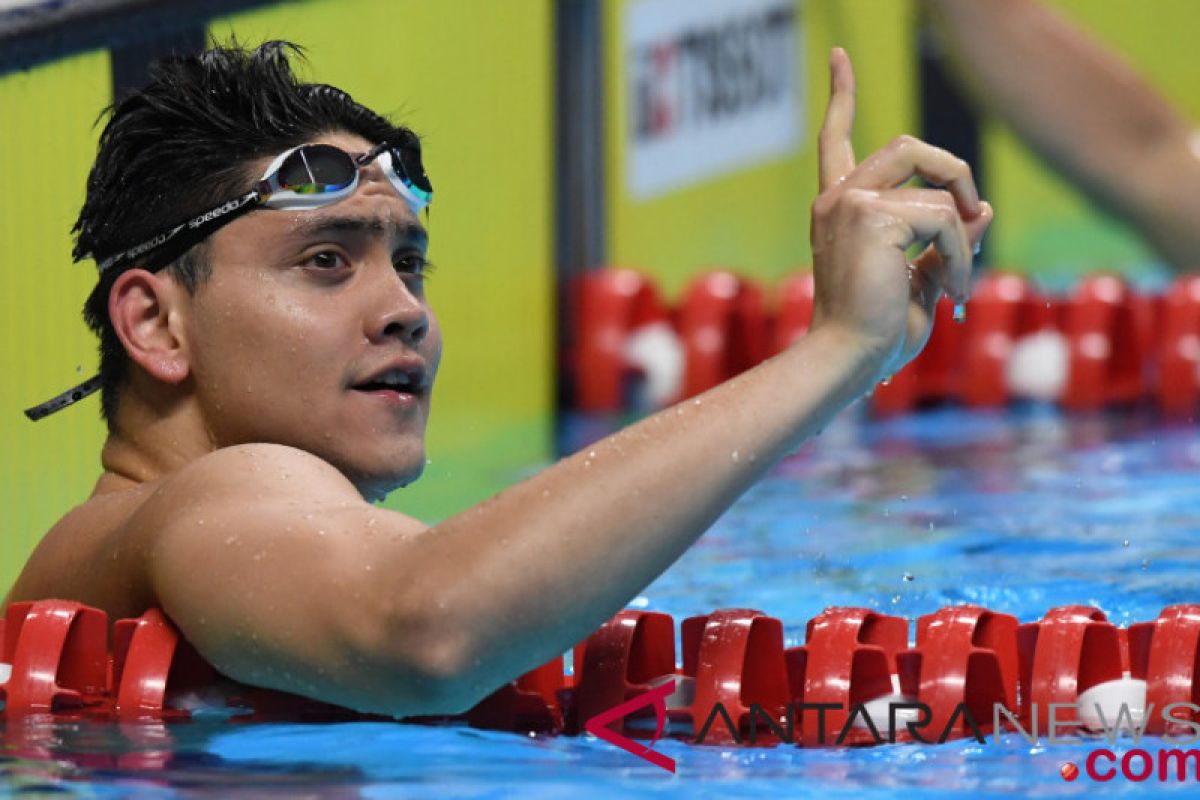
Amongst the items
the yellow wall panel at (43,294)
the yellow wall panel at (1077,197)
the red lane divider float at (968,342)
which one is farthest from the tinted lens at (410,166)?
the yellow wall panel at (1077,197)

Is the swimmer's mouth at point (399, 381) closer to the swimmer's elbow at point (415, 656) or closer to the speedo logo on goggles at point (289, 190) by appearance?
the speedo logo on goggles at point (289, 190)

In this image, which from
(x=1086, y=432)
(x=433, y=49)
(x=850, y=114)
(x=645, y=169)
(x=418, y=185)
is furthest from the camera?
(x=645, y=169)

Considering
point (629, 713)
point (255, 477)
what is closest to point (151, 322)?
point (255, 477)

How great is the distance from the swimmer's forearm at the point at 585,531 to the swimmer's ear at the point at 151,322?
1.94ft

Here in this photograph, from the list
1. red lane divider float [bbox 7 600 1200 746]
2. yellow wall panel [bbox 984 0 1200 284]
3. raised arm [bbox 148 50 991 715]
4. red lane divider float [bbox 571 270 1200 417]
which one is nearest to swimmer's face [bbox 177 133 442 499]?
raised arm [bbox 148 50 991 715]

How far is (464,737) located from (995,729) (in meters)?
0.54

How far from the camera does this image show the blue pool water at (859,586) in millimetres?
1763

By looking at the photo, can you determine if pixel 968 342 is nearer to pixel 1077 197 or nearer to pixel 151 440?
pixel 1077 197

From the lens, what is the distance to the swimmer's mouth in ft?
6.69

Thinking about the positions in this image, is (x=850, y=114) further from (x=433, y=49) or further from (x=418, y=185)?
(x=433, y=49)

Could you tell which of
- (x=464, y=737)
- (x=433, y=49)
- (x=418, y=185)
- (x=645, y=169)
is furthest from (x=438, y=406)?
(x=464, y=737)

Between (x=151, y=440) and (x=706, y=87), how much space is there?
14.0 feet

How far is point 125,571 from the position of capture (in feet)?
6.50

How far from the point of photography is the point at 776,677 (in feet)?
6.76
